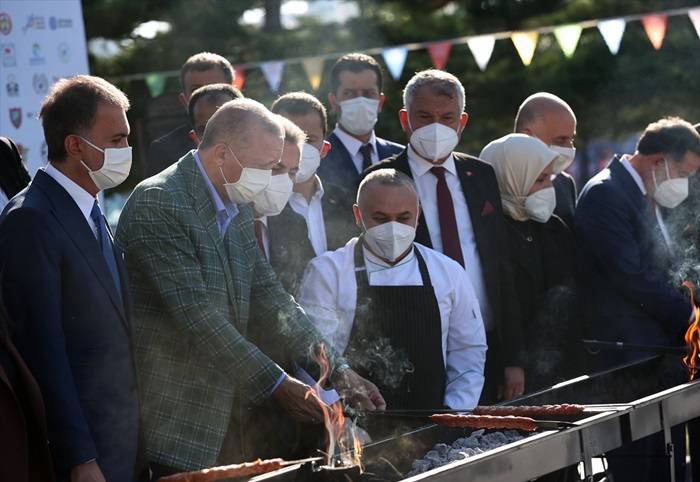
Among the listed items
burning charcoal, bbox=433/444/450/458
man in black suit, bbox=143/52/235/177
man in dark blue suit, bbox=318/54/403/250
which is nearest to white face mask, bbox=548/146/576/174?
man in dark blue suit, bbox=318/54/403/250

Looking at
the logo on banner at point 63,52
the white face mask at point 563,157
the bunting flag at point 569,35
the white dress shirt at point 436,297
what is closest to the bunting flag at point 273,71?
the bunting flag at point 569,35

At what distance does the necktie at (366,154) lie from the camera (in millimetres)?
6613

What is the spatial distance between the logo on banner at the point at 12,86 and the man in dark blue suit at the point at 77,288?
2.68 metres

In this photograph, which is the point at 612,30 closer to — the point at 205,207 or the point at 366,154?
the point at 366,154

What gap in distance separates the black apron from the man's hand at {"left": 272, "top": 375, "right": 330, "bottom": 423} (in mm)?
851

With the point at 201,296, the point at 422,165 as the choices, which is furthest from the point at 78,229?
the point at 422,165

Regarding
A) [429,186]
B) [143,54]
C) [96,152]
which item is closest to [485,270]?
[429,186]

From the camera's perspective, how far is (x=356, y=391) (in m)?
4.73

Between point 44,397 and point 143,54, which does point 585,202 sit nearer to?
point 44,397

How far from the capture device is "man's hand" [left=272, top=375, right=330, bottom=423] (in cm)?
438

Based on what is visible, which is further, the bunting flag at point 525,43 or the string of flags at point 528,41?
the bunting flag at point 525,43

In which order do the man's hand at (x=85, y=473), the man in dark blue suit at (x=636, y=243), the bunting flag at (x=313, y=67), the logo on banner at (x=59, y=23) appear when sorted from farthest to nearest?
the bunting flag at (x=313, y=67), the logo on banner at (x=59, y=23), the man in dark blue suit at (x=636, y=243), the man's hand at (x=85, y=473)

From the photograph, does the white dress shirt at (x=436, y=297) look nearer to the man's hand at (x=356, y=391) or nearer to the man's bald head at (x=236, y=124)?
the man's hand at (x=356, y=391)

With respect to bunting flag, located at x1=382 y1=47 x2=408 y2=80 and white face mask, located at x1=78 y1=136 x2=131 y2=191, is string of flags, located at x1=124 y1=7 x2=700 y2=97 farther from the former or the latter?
white face mask, located at x1=78 y1=136 x2=131 y2=191
